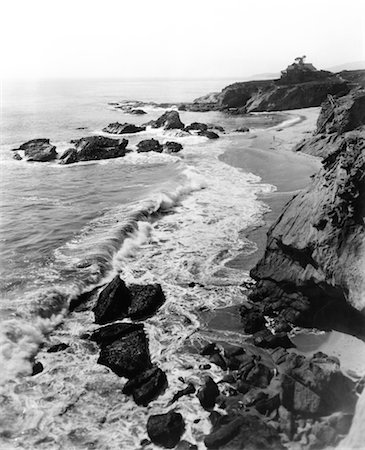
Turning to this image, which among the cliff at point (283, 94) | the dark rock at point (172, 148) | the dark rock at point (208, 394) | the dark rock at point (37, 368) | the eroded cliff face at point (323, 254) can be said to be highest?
the cliff at point (283, 94)

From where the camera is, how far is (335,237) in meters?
8.94

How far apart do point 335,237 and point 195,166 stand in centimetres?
2130

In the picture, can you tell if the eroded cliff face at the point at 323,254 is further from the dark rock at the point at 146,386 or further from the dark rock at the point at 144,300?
the dark rock at the point at 146,386

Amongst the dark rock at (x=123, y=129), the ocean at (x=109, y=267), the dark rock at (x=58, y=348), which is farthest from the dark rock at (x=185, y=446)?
the dark rock at (x=123, y=129)

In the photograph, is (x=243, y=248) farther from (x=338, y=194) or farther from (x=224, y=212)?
(x=338, y=194)

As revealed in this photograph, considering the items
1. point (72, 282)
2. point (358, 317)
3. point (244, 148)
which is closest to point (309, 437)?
Result: point (358, 317)

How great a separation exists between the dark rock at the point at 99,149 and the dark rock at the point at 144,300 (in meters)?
24.6

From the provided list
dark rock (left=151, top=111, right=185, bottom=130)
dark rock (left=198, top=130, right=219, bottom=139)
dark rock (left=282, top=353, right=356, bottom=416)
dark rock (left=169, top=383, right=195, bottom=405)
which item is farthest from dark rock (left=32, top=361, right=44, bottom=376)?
dark rock (left=151, top=111, right=185, bottom=130)

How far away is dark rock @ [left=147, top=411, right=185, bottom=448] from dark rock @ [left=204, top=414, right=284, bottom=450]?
58cm

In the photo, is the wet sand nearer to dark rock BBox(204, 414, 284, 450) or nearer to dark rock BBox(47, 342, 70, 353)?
dark rock BBox(47, 342, 70, 353)

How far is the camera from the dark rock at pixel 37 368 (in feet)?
28.0

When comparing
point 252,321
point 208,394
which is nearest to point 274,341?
point 252,321

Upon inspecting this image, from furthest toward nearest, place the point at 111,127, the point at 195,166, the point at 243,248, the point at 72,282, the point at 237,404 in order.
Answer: the point at 111,127 < the point at 195,166 < the point at 243,248 < the point at 72,282 < the point at 237,404

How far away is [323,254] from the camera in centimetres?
905
